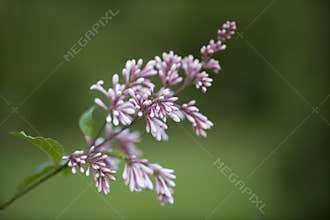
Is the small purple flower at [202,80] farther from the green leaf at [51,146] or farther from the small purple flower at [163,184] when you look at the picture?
the green leaf at [51,146]

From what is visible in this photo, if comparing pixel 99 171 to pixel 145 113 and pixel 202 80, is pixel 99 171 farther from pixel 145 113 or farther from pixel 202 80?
pixel 202 80

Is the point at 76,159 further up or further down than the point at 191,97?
further down

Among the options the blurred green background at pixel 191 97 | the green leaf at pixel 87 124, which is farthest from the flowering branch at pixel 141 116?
the blurred green background at pixel 191 97

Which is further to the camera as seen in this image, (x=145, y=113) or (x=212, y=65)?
(x=212, y=65)

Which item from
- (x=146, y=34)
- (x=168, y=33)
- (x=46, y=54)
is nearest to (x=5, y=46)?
(x=46, y=54)

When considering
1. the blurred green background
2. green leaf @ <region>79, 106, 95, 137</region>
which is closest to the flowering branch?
green leaf @ <region>79, 106, 95, 137</region>

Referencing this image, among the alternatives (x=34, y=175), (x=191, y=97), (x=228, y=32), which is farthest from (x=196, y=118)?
(x=191, y=97)
